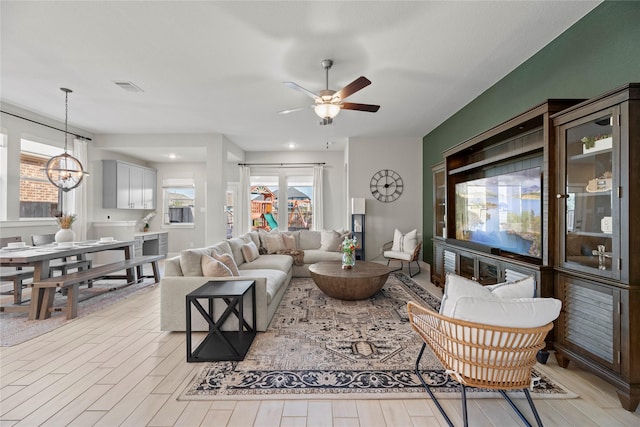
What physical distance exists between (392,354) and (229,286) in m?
1.55

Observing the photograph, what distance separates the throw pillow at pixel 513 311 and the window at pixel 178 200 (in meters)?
8.23

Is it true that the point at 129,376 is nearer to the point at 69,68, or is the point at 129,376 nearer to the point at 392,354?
the point at 392,354

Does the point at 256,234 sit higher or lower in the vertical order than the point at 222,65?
lower

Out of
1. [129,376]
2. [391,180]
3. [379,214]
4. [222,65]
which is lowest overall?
[129,376]

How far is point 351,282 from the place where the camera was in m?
3.63

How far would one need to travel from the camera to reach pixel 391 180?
6434mm

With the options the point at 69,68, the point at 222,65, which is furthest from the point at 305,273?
→ the point at 69,68

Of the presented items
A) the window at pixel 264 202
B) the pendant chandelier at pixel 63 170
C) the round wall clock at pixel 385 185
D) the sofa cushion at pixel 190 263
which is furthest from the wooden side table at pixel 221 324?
the window at pixel 264 202

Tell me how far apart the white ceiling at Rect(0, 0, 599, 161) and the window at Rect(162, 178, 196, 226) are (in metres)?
3.66

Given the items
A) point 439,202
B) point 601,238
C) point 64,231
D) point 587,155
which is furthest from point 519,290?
point 64,231

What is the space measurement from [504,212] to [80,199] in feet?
23.9

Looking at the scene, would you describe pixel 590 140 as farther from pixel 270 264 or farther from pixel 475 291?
pixel 270 264

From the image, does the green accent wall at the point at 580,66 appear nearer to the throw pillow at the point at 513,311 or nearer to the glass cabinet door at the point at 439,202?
the glass cabinet door at the point at 439,202

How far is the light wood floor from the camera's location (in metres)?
1.69
